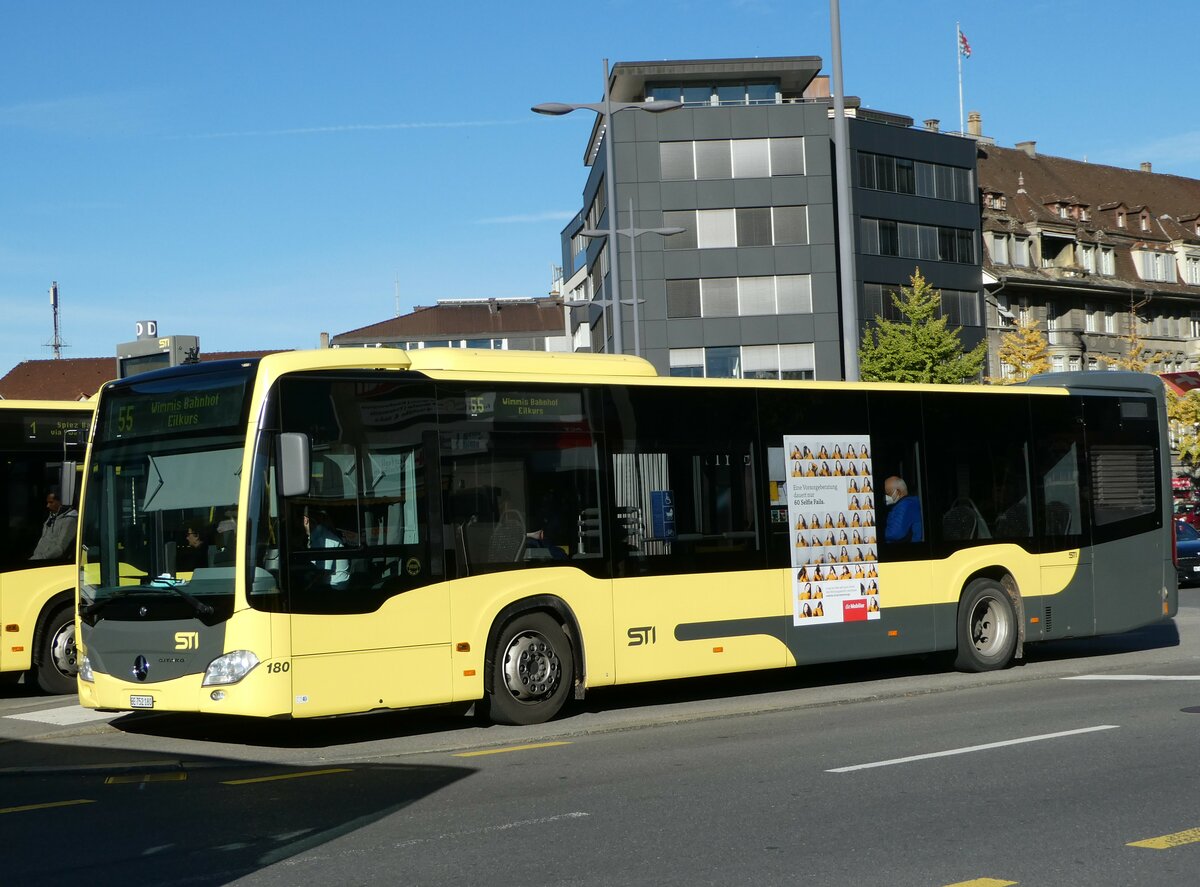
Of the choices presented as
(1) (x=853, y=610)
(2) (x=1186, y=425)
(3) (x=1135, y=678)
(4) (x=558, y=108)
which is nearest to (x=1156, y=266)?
(2) (x=1186, y=425)

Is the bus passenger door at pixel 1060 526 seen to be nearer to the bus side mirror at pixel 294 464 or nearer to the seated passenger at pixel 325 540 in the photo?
the seated passenger at pixel 325 540

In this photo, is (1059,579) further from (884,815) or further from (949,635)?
(884,815)

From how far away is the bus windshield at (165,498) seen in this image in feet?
38.0

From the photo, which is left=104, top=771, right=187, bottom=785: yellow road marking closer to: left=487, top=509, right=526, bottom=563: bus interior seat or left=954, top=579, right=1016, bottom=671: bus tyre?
left=487, top=509, right=526, bottom=563: bus interior seat

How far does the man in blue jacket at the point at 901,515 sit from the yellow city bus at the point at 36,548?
7.81m

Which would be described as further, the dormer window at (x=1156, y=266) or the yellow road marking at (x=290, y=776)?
the dormer window at (x=1156, y=266)

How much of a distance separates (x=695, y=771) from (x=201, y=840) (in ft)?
10.8

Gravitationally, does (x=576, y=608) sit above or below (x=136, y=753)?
above

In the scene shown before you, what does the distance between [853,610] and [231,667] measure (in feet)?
21.2

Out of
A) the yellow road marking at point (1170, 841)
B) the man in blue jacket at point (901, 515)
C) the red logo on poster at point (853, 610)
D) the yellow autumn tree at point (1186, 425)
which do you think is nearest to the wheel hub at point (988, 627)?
the man in blue jacket at point (901, 515)

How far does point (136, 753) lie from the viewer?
11648mm

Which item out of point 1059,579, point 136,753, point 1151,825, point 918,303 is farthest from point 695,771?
point 918,303

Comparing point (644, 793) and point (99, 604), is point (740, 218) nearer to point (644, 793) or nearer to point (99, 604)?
point (99, 604)

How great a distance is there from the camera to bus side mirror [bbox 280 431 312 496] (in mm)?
11312
